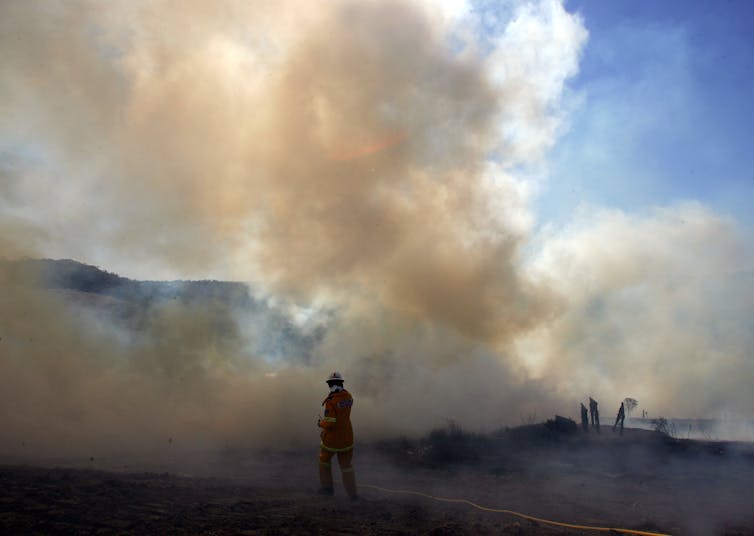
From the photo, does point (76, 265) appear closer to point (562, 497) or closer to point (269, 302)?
point (269, 302)

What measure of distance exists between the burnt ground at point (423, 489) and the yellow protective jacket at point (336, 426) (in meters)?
1.05

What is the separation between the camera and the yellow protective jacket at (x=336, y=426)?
11570 millimetres

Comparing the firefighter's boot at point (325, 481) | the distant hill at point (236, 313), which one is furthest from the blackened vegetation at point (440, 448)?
the distant hill at point (236, 313)

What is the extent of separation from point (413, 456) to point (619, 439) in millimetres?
7484

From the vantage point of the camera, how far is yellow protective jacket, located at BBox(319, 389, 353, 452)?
456 inches

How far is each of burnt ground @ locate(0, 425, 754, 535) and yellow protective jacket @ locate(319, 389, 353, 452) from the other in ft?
3.43

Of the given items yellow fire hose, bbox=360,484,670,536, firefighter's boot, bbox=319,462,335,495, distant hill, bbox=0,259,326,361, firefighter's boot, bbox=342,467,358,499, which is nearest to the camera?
yellow fire hose, bbox=360,484,670,536

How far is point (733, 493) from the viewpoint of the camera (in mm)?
12242

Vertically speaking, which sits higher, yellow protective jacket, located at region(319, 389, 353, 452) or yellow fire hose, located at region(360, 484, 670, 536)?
yellow protective jacket, located at region(319, 389, 353, 452)

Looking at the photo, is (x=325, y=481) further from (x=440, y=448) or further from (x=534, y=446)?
(x=534, y=446)

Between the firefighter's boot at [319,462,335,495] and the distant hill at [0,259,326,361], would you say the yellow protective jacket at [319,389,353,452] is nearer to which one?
the firefighter's boot at [319,462,335,495]

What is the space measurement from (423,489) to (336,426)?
299 cm

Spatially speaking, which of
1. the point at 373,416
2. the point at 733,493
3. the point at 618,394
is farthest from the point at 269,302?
the point at 618,394

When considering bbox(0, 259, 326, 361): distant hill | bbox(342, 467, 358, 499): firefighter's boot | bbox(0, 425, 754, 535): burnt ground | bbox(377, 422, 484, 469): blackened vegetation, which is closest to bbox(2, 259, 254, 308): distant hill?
bbox(0, 259, 326, 361): distant hill
